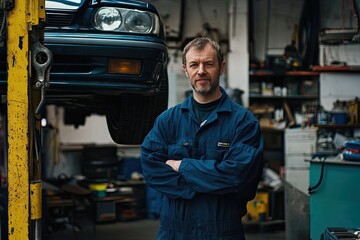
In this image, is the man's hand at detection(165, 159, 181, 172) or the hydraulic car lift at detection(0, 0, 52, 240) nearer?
the hydraulic car lift at detection(0, 0, 52, 240)

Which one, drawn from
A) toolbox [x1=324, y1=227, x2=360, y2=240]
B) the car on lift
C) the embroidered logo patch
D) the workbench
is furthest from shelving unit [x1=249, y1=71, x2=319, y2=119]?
the embroidered logo patch

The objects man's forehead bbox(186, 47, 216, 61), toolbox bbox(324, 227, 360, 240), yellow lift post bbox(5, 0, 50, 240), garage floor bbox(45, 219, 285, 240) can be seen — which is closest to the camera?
yellow lift post bbox(5, 0, 50, 240)

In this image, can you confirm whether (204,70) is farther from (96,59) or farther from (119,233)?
(119,233)

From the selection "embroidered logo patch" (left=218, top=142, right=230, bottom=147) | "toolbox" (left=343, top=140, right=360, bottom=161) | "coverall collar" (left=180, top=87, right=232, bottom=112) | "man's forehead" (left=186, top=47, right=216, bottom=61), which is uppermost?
"man's forehead" (left=186, top=47, right=216, bottom=61)

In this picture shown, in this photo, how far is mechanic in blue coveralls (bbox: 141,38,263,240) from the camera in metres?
2.41

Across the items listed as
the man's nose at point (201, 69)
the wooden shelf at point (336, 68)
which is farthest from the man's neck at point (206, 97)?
the wooden shelf at point (336, 68)

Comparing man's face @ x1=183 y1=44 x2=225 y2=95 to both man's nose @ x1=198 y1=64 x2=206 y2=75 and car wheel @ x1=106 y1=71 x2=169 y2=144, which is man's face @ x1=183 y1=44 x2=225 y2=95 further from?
car wheel @ x1=106 y1=71 x2=169 y2=144

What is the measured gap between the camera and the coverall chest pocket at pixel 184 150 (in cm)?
253

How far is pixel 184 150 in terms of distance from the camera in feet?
8.33

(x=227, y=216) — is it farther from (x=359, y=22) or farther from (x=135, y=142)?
(x=359, y=22)

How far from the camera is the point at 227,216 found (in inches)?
Answer: 95.9

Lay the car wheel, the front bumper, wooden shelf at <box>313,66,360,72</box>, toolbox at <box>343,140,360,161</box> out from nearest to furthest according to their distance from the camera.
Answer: the front bumper → the car wheel → toolbox at <box>343,140,360,161</box> → wooden shelf at <box>313,66,360,72</box>

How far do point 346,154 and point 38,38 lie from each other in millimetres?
2790

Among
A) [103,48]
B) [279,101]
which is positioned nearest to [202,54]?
[103,48]
